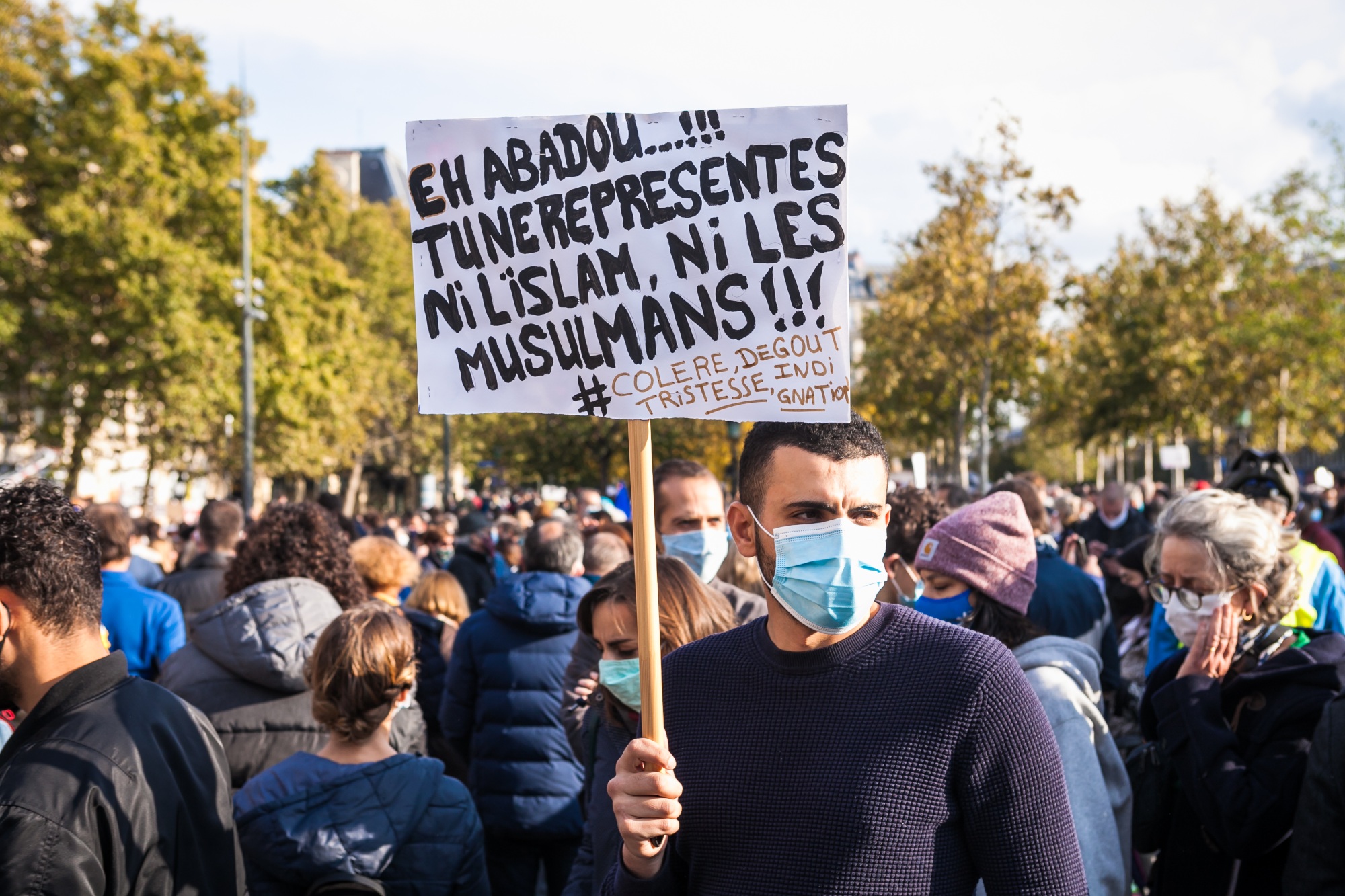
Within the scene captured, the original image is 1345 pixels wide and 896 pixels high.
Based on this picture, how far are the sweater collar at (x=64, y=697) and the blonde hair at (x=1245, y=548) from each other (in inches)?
117

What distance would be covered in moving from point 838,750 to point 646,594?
0.45 metres

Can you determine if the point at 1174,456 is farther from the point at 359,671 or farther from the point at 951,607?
the point at 359,671

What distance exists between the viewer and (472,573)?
405 inches

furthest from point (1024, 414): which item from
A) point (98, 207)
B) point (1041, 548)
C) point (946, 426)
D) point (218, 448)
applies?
point (1041, 548)

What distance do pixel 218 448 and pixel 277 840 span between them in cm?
3158

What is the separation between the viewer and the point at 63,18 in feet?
83.2

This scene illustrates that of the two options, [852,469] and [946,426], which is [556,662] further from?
[946,426]

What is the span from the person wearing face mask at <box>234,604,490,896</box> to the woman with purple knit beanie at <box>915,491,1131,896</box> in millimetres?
1498

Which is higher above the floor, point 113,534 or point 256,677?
point 113,534

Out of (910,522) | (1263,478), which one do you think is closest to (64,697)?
(910,522)

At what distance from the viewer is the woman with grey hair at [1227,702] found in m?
3.26

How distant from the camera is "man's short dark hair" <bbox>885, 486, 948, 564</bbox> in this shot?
5.01 meters

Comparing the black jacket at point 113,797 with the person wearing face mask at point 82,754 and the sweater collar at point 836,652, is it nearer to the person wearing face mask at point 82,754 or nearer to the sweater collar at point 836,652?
the person wearing face mask at point 82,754

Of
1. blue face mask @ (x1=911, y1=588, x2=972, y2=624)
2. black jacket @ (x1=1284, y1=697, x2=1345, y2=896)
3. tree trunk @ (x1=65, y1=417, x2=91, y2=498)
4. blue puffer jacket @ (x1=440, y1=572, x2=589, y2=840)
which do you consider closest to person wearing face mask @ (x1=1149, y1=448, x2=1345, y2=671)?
blue face mask @ (x1=911, y1=588, x2=972, y2=624)
